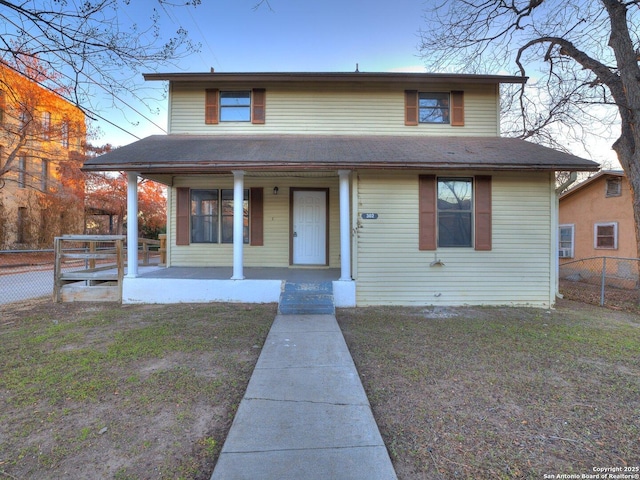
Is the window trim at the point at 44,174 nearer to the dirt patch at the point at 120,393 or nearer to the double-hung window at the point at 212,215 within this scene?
the double-hung window at the point at 212,215

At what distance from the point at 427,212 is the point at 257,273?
4107 mm

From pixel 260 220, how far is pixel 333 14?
5383 mm

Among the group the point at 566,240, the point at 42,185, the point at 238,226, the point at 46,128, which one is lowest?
the point at 566,240

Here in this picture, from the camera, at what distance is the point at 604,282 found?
7.92 meters

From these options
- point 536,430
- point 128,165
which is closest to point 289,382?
point 536,430

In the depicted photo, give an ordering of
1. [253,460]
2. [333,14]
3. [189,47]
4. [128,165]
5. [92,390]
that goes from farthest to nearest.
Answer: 1. [333,14]
2. [128,165]
3. [189,47]
4. [92,390]
5. [253,460]

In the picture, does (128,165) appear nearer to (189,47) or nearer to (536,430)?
(189,47)

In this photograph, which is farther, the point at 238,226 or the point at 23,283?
the point at 23,283

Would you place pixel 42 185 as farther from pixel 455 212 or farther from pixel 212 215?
pixel 455 212

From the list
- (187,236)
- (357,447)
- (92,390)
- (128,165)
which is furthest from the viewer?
(187,236)

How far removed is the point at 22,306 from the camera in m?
6.21

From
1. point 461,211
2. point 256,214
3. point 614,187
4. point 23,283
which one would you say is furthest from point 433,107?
point 23,283

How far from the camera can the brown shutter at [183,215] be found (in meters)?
8.23

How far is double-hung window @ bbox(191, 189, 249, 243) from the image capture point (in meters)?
8.36
